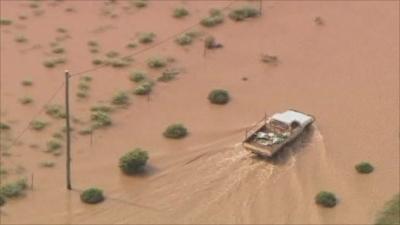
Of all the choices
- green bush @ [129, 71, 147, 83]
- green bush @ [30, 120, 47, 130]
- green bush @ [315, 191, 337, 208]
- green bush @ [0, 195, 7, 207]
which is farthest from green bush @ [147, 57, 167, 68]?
green bush @ [315, 191, 337, 208]

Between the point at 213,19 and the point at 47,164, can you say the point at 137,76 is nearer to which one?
the point at 213,19

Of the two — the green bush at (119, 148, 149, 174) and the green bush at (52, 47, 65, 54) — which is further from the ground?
the green bush at (52, 47, 65, 54)

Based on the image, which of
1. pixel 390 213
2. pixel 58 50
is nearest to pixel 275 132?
pixel 390 213

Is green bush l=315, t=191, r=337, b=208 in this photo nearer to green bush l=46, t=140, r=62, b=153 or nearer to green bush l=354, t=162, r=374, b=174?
green bush l=354, t=162, r=374, b=174

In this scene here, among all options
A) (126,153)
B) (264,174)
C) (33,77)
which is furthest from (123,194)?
(33,77)

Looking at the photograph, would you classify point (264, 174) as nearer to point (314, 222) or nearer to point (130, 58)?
point (314, 222)

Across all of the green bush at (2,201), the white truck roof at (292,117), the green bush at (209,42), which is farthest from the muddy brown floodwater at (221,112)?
the white truck roof at (292,117)
